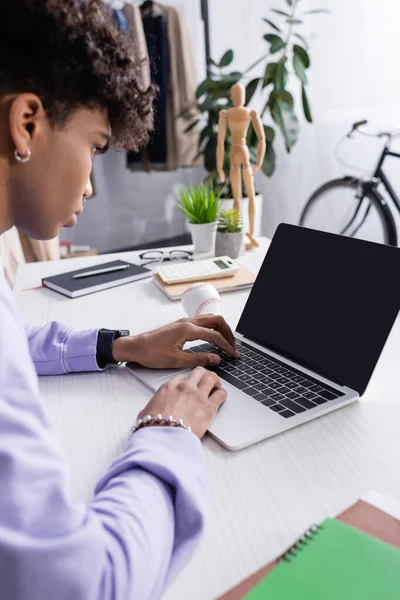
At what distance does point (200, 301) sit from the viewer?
39.7 inches

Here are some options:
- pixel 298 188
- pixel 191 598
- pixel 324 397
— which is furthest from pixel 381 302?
pixel 298 188

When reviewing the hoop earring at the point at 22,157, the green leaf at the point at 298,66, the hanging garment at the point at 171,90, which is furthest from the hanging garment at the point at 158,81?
the hoop earring at the point at 22,157

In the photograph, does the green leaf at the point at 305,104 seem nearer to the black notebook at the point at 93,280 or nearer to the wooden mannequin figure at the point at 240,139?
the wooden mannequin figure at the point at 240,139

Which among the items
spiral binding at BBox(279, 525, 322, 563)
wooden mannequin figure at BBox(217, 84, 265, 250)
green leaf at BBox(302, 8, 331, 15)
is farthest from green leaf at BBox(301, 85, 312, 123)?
spiral binding at BBox(279, 525, 322, 563)

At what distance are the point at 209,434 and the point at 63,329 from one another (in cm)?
37

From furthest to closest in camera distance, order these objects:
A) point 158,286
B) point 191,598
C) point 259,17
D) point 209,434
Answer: point 259,17, point 158,286, point 209,434, point 191,598

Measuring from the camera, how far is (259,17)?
3020 millimetres

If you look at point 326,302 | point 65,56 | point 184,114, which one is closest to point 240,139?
point 326,302

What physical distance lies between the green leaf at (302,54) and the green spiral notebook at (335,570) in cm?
252

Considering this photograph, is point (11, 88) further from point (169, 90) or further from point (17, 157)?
point (169, 90)

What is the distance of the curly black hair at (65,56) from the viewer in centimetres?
47

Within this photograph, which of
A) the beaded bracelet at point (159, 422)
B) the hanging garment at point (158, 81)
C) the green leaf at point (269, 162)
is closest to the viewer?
the beaded bracelet at point (159, 422)

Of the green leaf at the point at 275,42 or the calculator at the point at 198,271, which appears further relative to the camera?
the green leaf at the point at 275,42

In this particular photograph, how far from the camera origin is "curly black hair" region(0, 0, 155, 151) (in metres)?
0.47
